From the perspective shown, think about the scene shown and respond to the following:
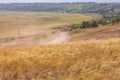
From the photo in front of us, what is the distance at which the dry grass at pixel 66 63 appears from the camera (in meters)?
18.3

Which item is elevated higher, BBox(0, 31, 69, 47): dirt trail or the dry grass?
the dry grass

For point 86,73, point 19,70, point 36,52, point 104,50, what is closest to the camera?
point 86,73

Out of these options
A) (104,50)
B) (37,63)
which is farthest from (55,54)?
(104,50)

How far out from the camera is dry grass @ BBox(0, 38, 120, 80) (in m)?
18.3

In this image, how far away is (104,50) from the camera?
2119cm

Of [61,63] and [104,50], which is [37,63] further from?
[104,50]

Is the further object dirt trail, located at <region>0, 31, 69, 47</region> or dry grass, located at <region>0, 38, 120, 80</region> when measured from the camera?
dirt trail, located at <region>0, 31, 69, 47</region>

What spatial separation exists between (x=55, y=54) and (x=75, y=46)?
206cm

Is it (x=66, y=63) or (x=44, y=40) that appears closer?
(x=66, y=63)

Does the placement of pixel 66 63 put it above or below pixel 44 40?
above

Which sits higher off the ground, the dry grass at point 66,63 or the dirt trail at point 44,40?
the dry grass at point 66,63

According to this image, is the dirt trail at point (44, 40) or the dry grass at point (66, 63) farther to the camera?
the dirt trail at point (44, 40)

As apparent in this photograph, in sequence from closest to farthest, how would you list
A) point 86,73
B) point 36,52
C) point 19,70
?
point 86,73, point 19,70, point 36,52

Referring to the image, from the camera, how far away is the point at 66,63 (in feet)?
65.8
